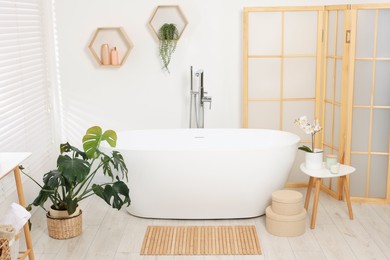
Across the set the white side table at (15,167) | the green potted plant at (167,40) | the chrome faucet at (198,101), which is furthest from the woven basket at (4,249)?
the green potted plant at (167,40)

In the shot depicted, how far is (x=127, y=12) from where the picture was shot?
17.4 ft

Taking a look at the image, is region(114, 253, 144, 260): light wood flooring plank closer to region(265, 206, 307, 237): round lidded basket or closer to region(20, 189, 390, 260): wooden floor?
region(20, 189, 390, 260): wooden floor

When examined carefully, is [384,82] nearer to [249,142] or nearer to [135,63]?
[249,142]

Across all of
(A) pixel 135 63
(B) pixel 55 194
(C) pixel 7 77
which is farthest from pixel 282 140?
(C) pixel 7 77

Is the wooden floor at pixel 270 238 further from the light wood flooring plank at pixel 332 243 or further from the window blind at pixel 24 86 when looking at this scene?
the window blind at pixel 24 86

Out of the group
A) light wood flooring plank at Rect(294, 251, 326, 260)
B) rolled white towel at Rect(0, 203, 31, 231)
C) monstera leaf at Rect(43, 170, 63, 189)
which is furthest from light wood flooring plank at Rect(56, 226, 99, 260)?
light wood flooring plank at Rect(294, 251, 326, 260)

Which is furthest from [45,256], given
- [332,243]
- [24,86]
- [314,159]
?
[314,159]

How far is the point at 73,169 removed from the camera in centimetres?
398

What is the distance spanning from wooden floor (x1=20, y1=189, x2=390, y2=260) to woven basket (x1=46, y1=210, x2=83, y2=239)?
0.17ft

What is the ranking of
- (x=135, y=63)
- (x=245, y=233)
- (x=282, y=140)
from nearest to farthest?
1. (x=245, y=233)
2. (x=282, y=140)
3. (x=135, y=63)

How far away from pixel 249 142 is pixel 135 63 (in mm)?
1341

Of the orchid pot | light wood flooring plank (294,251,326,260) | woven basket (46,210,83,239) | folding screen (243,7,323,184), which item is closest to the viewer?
light wood flooring plank (294,251,326,260)

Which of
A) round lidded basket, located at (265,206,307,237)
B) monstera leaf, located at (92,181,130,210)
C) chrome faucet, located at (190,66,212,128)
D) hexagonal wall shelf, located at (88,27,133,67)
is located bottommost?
round lidded basket, located at (265,206,307,237)

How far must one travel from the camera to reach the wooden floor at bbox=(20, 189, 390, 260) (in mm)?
3955
